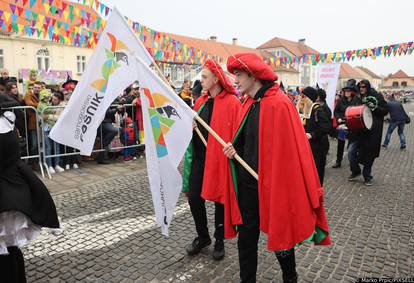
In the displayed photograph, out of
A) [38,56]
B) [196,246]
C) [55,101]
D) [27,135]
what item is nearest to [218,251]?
[196,246]

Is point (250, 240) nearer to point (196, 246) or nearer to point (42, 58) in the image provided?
point (196, 246)

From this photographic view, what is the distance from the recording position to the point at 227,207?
303 cm

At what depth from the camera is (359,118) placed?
6621 mm

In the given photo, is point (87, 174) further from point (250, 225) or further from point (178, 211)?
point (250, 225)

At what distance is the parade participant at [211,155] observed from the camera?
331 cm

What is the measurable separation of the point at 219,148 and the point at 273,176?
918 millimetres

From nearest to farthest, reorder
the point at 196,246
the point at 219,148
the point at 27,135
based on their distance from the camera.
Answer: the point at 219,148
the point at 196,246
the point at 27,135

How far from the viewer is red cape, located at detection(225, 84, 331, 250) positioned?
96.7 inches

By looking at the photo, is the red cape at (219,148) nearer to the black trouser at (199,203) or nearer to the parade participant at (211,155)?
the parade participant at (211,155)

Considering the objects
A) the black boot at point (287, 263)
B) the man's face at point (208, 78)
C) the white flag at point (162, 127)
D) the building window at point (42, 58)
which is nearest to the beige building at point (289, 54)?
the building window at point (42, 58)

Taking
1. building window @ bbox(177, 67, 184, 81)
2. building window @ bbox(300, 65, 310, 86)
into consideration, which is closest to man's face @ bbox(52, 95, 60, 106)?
building window @ bbox(177, 67, 184, 81)

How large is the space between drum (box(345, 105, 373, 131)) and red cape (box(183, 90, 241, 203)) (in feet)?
13.6

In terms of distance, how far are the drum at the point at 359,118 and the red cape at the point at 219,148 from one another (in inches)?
163

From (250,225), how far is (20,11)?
11.3 m
